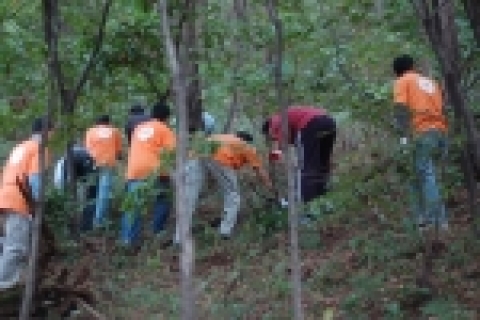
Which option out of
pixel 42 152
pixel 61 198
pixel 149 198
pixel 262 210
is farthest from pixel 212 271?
pixel 42 152

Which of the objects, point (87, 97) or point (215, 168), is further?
point (87, 97)

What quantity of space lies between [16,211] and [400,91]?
330 cm

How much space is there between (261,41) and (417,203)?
185cm

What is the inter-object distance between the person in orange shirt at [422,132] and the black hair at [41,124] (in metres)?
2.45

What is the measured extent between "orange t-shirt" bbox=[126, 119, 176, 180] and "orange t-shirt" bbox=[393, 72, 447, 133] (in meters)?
2.34

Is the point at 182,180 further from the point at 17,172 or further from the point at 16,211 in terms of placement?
the point at 16,211

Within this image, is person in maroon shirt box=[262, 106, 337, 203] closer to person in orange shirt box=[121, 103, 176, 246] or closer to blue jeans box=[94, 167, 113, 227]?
person in orange shirt box=[121, 103, 176, 246]

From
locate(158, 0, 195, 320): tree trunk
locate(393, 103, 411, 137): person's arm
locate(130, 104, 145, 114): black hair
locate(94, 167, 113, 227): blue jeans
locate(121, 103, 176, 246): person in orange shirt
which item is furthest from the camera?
locate(130, 104, 145, 114): black hair

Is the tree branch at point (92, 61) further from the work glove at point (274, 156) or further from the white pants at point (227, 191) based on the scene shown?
the work glove at point (274, 156)

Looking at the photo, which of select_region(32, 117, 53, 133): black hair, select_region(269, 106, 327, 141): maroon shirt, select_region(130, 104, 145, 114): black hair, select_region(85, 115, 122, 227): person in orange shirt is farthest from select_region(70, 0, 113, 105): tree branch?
select_region(269, 106, 327, 141): maroon shirt

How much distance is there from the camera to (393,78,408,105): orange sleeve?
24.5 ft

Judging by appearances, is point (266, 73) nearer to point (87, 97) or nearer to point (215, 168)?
point (215, 168)

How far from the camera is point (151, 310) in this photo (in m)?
7.78

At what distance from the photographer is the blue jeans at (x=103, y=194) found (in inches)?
368
